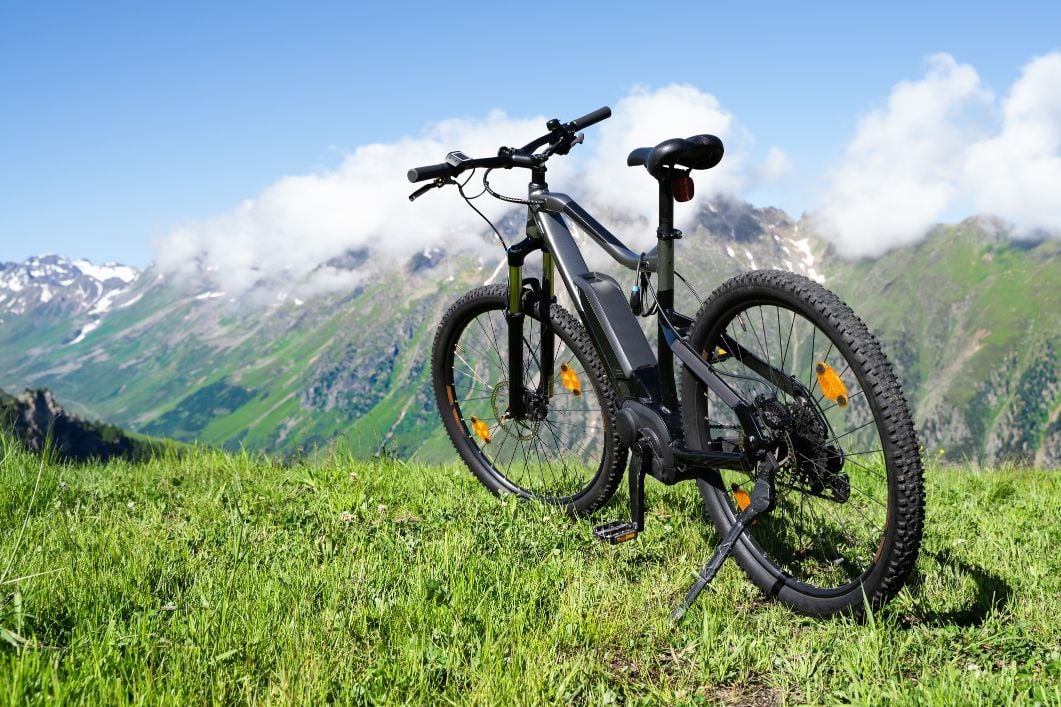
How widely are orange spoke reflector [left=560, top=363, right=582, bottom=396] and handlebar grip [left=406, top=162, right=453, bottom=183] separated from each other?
1.68 meters

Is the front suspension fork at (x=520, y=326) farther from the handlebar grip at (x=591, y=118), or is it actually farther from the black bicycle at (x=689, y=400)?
the handlebar grip at (x=591, y=118)

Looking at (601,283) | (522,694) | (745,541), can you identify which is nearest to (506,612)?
(522,694)

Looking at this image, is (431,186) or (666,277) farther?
(431,186)

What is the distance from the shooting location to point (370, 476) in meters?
5.46

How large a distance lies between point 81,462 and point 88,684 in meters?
4.65

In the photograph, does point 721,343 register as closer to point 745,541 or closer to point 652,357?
point 652,357

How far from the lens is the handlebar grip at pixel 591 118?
17.6 feet

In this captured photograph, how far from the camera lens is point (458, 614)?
3105 millimetres

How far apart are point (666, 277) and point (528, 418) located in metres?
1.93

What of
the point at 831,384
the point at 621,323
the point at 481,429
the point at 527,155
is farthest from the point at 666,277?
the point at 481,429

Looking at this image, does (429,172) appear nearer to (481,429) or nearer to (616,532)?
(481,429)

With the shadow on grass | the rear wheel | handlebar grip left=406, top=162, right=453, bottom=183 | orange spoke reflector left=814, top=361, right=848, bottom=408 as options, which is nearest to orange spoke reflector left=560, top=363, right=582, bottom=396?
the rear wheel

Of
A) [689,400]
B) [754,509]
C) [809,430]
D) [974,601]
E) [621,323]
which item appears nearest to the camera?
[974,601]

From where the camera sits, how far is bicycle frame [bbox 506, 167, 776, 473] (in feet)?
12.9
